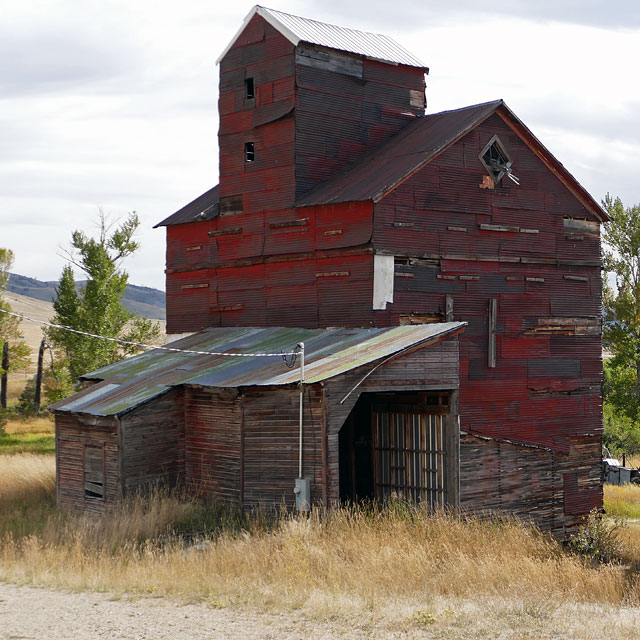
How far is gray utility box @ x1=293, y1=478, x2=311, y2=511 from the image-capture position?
17031 mm

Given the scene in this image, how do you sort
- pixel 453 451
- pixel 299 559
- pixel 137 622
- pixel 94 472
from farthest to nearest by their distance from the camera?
pixel 94 472, pixel 453 451, pixel 299 559, pixel 137 622

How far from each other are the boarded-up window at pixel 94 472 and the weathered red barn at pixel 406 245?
141 centimetres

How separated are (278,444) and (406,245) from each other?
6.33 meters

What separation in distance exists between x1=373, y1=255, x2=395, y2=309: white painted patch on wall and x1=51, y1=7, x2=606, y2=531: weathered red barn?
0.12 feet

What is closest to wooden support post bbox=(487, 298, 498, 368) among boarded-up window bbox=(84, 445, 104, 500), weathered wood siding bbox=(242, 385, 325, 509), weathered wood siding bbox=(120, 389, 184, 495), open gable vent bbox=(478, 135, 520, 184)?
open gable vent bbox=(478, 135, 520, 184)

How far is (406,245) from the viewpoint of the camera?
2186cm

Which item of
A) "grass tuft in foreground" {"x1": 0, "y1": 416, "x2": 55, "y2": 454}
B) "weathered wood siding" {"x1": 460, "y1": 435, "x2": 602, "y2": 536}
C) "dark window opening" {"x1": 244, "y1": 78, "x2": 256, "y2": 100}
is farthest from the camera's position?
"grass tuft in foreground" {"x1": 0, "y1": 416, "x2": 55, "y2": 454}

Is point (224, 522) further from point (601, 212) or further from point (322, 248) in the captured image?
point (601, 212)

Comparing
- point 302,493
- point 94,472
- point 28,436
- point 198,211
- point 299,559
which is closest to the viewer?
point 299,559

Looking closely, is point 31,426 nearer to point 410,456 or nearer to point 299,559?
point 410,456

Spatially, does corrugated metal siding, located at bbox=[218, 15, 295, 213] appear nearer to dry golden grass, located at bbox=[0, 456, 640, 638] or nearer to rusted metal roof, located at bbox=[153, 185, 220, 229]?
rusted metal roof, located at bbox=[153, 185, 220, 229]

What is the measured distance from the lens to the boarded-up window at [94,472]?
63.6ft

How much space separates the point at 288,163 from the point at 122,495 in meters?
9.75

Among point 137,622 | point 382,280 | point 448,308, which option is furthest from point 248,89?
point 137,622
